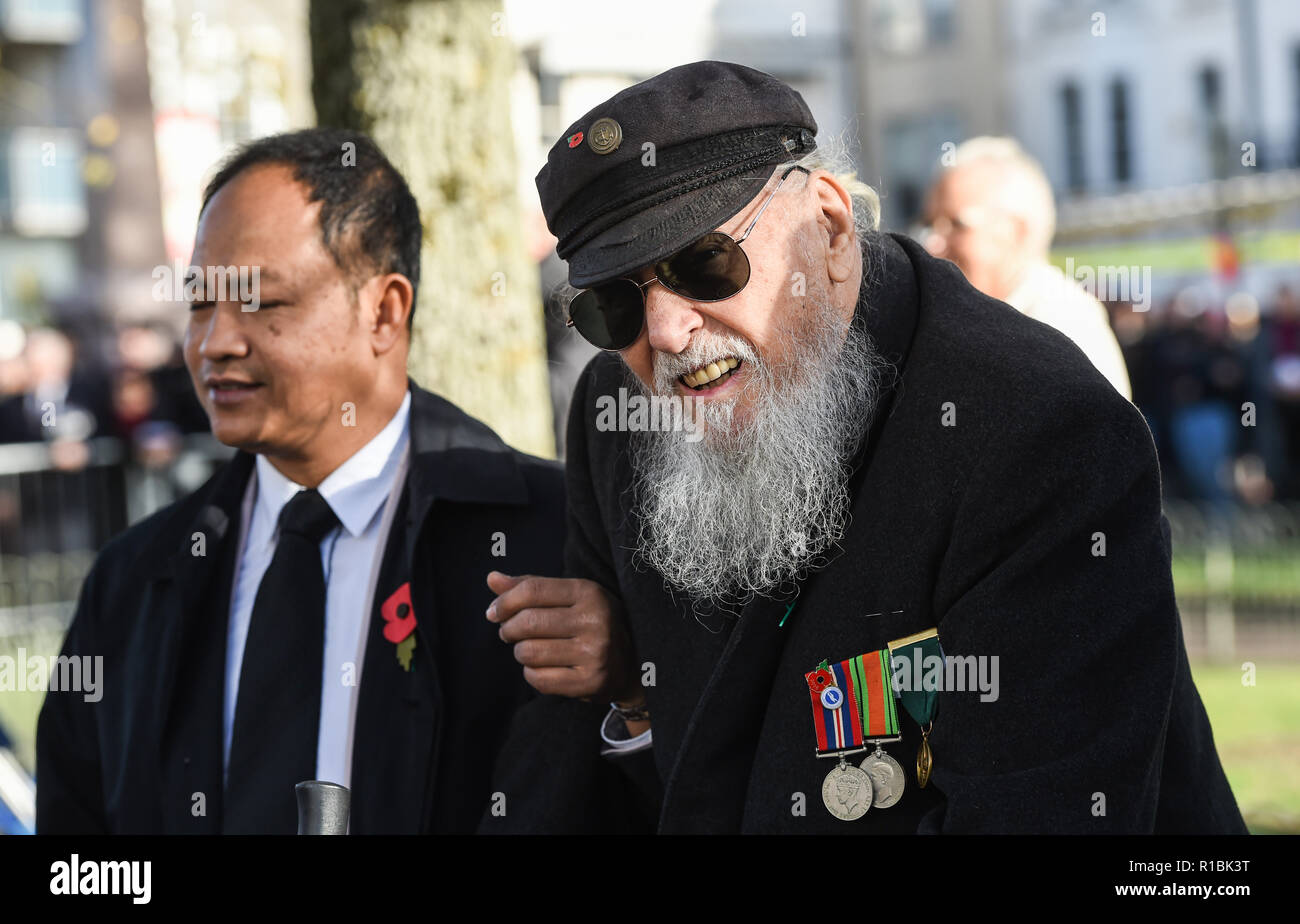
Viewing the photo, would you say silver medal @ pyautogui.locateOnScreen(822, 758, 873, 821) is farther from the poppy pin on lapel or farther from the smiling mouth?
the poppy pin on lapel

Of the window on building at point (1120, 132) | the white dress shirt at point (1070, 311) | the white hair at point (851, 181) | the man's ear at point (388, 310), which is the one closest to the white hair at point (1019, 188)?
the white dress shirt at point (1070, 311)

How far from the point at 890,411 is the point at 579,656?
2.33 ft

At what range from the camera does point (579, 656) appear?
2.73 meters

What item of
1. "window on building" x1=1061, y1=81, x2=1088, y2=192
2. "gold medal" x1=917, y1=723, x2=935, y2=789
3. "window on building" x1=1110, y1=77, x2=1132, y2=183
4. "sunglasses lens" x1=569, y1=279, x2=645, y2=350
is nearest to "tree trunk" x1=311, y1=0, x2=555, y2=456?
"sunglasses lens" x1=569, y1=279, x2=645, y2=350

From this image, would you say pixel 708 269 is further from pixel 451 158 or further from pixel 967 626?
pixel 451 158

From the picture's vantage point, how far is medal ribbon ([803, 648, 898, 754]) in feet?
7.97

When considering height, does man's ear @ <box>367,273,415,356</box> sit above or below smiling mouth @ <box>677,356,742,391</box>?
above

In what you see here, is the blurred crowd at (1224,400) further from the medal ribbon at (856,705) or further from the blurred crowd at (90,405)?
the medal ribbon at (856,705)

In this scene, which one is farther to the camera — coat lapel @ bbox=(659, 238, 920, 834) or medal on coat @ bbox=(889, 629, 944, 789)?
coat lapel @ bbox=(659, 238, 920, 834)

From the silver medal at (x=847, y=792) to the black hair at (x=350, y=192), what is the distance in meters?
1.49

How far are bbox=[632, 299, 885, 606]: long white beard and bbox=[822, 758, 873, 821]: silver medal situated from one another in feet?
1.09
